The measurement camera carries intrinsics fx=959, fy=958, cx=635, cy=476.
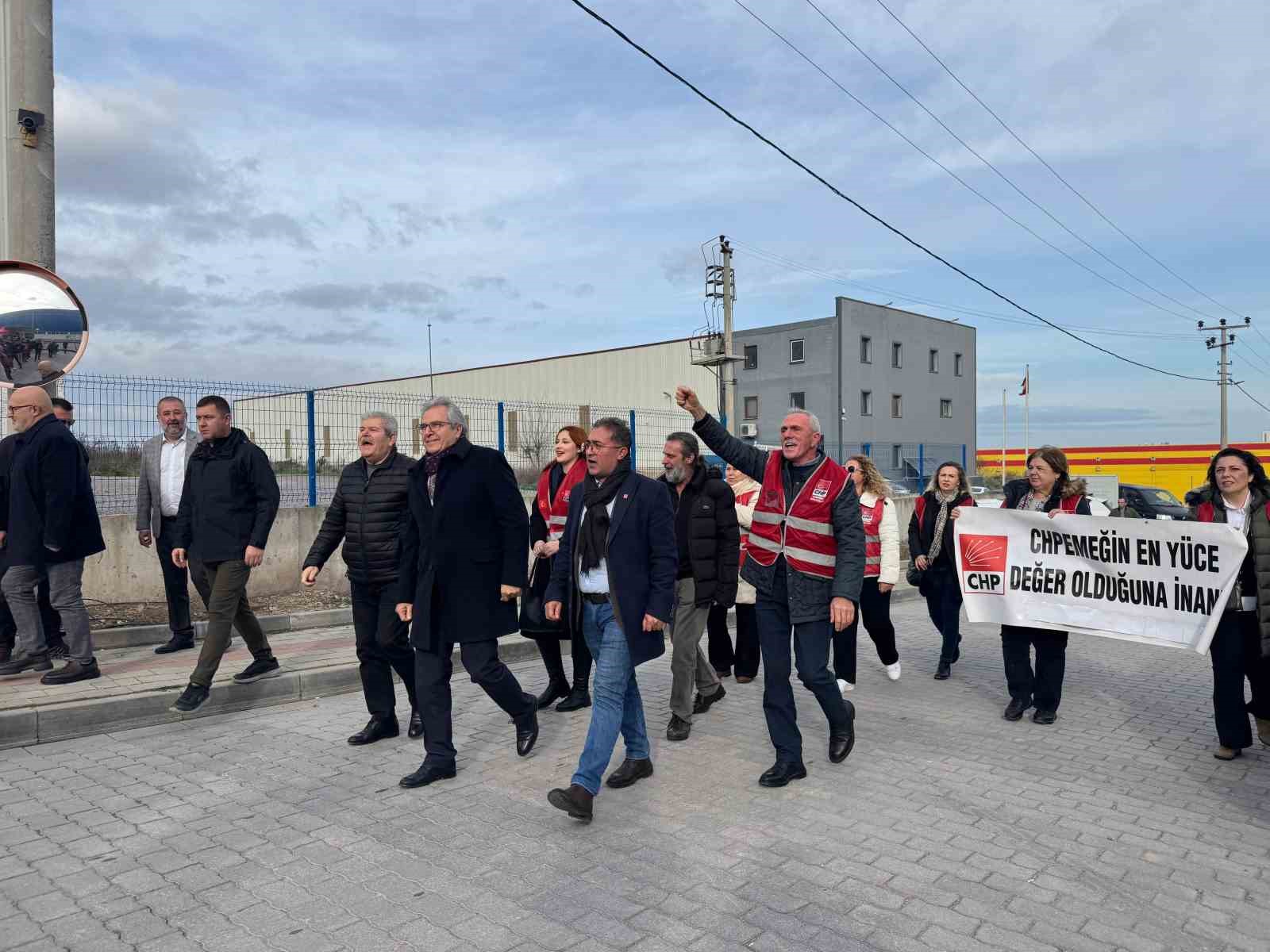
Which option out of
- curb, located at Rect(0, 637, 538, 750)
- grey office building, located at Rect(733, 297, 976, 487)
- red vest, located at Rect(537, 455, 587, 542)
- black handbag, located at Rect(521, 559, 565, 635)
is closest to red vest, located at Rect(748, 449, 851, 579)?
black handbag, located at Rect(521, 559, 565, 635)

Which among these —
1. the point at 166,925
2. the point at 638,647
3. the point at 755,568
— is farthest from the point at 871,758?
the point at 166,925

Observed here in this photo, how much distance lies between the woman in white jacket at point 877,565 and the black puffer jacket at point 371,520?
3527 mm

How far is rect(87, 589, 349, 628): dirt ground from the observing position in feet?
29.5

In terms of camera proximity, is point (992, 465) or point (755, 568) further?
point (992, 465)

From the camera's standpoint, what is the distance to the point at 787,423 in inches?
207

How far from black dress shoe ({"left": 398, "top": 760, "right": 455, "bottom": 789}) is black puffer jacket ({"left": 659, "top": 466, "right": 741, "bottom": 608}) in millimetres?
1996

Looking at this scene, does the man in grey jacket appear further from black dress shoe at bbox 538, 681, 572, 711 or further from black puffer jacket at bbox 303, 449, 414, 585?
black dress shoe at bbox 538, 681, 572, 711

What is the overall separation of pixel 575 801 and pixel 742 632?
3612mm

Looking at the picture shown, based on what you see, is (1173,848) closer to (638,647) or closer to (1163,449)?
(638,647)

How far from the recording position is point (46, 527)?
6664mm

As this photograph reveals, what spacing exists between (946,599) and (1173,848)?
3.88 metres

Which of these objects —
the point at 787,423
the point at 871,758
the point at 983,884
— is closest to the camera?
the point at 983,884

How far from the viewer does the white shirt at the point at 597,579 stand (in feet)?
16.4

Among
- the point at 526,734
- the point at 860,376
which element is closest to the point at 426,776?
the point at 526,734
